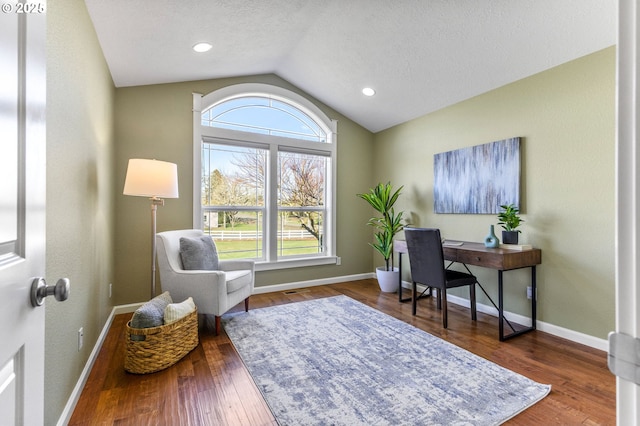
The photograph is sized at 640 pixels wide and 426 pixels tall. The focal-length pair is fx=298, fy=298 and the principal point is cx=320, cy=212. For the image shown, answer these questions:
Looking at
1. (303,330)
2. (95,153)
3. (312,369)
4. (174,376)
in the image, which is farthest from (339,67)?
(174,376)

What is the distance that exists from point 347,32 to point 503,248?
2.55 m

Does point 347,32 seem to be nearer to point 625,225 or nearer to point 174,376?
point 625,225

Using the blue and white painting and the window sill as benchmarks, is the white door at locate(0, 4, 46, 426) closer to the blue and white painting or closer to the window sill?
the window sill

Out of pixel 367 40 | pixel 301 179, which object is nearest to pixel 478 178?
pixel 367 40

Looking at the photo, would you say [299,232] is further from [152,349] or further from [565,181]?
[565,181]

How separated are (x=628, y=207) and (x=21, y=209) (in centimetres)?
109

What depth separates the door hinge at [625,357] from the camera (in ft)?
1.36

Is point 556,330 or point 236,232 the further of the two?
point 236,232

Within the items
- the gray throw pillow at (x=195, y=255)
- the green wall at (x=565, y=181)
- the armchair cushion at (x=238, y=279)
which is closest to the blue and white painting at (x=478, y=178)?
the green wall at (x=565, y=181)

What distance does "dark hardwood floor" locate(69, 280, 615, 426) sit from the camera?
1.59 meters

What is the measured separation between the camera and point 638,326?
0.42 metres

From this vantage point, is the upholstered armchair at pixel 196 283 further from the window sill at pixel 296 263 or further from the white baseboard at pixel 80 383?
the window sill at pixel 296 263

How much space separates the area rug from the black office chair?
0.46 meters

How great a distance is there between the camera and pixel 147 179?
258 centimetres
